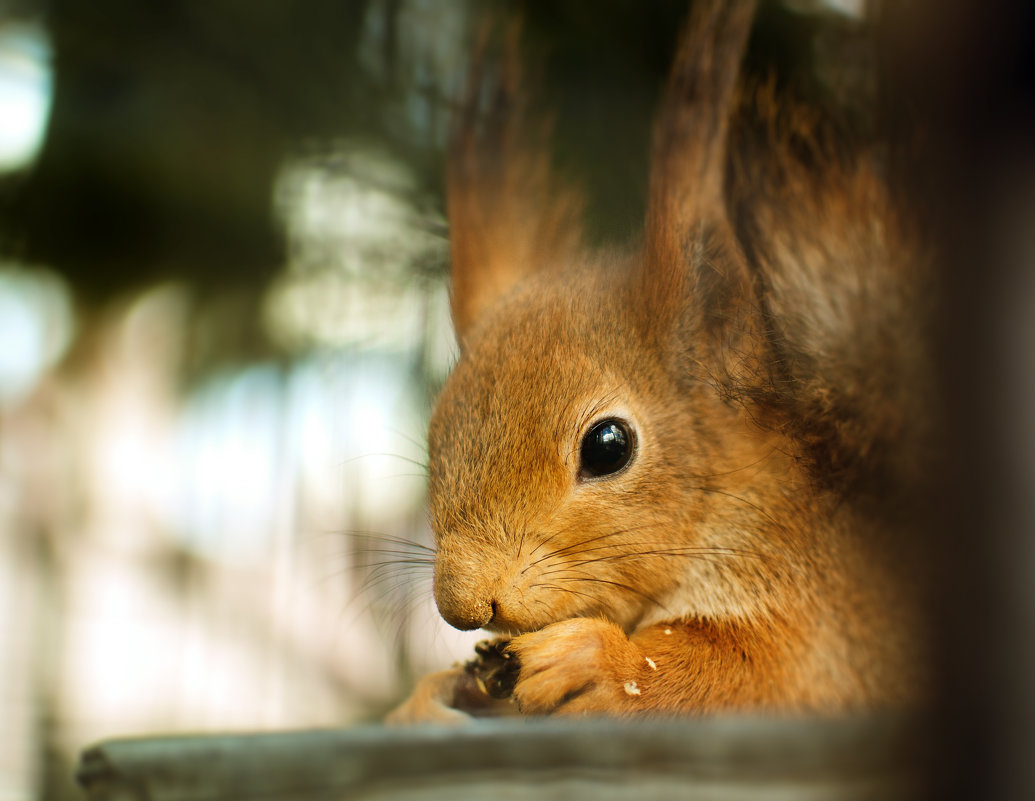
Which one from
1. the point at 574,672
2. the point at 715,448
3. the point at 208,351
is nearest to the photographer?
the point at 574,672

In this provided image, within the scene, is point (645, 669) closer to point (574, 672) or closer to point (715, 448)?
point (574, 672)

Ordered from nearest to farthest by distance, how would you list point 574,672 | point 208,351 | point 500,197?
point 574,672, point 500,197, point 208,351

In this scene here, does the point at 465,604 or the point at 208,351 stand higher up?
the point at 208,351

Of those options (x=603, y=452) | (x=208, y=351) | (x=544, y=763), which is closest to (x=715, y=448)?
(x=603, y=452)

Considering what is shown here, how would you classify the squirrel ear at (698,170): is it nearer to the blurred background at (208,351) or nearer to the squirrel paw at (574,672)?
the squirrel paw at (574,672)

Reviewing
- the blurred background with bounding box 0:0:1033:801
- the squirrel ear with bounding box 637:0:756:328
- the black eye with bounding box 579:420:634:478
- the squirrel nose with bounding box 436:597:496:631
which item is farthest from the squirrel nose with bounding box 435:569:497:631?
the blurred background with bounding box 0:0:1033:801

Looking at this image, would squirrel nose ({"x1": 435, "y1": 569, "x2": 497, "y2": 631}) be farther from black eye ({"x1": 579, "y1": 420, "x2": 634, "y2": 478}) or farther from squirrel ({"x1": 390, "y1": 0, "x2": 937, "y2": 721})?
black eye ({"x1": 579, "y1": 420, "x2": 634, "y2": 478})
